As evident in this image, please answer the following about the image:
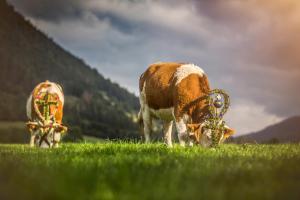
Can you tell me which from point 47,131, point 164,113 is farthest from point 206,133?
point 47,131

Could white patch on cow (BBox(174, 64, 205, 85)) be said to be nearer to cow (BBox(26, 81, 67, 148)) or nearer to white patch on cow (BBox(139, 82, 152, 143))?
white patch on cow (BBox(139, 82, 152, 143))

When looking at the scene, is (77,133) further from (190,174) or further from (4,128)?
(190,174)

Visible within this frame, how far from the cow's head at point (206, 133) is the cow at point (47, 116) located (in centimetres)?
627

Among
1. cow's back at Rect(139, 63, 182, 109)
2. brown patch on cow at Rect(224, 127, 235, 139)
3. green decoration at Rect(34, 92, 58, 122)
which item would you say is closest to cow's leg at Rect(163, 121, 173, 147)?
cow's back at Rect(139, 63, 182, 109)

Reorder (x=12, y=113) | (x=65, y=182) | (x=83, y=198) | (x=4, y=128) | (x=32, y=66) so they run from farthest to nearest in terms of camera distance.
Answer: (x=32, y=66) → (x=12, y=113) → (x=4, y=128) → (x=65, y=182) → (x=83, y=198)

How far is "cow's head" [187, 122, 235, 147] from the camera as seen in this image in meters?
13.5

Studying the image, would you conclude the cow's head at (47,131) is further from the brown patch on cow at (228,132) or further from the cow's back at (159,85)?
the brown patch on cow at (228,132)

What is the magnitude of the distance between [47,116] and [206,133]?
7.32m

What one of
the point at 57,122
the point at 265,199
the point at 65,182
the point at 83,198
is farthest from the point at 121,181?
the point at 57,122

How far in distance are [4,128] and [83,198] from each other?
97.8 metres

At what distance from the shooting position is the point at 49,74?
188250mm

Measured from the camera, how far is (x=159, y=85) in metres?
16.3

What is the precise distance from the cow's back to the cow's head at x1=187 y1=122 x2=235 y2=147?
2.12 m

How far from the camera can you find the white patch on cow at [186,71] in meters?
15.3
